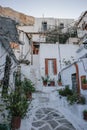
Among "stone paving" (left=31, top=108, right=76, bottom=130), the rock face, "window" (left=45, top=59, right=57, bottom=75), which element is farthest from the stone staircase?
the rock face

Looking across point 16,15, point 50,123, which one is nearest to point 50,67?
point 50,123

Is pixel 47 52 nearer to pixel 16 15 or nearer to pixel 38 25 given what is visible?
pixel 38 25

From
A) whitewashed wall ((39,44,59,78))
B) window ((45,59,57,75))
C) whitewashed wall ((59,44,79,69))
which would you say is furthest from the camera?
whitewashed wall ((59,44,79,69))

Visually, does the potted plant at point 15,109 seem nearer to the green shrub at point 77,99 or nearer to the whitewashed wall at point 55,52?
the green shrub at point 77,99

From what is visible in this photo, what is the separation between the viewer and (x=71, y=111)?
880 centimetres

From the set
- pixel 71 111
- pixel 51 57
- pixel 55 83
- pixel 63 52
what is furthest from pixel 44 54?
pixel 71 111

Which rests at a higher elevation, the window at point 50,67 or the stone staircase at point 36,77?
the window at point 50,67

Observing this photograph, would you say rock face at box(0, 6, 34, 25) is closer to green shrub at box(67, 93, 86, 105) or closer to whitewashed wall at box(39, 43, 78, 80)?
whitewashed wall at box(39, 43, 78, 80)

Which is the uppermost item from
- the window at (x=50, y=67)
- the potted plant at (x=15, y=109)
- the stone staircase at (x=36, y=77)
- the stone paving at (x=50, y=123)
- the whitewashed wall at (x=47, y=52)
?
the whitewashed wall at (x=47, y=52)

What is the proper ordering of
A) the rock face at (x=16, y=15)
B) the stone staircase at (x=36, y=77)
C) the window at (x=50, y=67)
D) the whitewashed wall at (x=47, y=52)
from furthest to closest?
the rock face at (x=16, y=15) < the whitewashed wall at (x=47, y=52) < the window at (x=50, y=67) < the stone staircase at (x=36, y=77)

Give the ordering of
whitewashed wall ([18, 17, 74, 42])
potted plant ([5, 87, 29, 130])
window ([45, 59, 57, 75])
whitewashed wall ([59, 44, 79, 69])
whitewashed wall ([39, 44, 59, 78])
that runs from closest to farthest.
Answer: potted plant ([5, 87, 29, 130]) < window ([45, 59, 57, 75]) < whitewashed wall ([39, 44, 59, 78]) < whitewashed wall ([59, 44, 79, 69]) < whitewashed wall ([18, 17, 74, 42])

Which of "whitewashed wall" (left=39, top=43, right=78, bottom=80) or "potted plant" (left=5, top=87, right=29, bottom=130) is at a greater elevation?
"whitewashed wall" (left=39, top=43, right=78, bottom=80)

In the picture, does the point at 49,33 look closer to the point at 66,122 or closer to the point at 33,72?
the point at 33,72

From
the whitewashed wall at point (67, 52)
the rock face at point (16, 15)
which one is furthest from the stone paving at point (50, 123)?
the rock face at point (16, 15)
